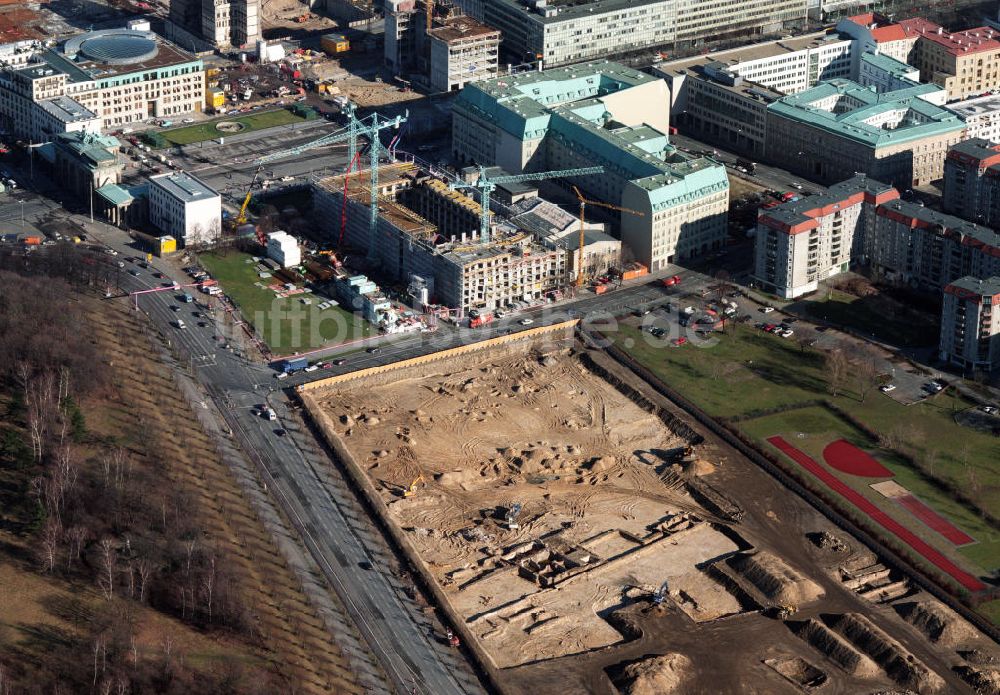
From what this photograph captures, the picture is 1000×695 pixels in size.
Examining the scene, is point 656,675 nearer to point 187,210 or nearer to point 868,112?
point 187,210

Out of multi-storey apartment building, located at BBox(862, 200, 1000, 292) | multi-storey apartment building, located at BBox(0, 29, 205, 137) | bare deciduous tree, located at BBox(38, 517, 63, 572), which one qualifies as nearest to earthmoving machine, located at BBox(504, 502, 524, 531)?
bare deciduous tree, located at BBox(38, 517, 63, 572)

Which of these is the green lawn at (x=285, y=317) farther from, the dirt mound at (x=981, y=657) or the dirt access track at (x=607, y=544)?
the dirt mound at (x=981, y=657)

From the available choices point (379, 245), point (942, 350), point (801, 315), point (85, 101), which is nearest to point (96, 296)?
point (379, 245)

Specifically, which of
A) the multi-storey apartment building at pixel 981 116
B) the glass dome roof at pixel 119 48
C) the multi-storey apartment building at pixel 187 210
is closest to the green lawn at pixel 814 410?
the multi-storey apartment building at pixel 187 210

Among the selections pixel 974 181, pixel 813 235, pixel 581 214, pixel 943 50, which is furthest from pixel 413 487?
pixel 943 50

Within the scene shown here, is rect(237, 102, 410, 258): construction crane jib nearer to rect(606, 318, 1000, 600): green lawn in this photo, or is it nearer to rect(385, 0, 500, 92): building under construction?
rect(385, 0, 500, 92): building under construction

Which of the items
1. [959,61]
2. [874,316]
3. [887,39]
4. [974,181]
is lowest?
[874,316]

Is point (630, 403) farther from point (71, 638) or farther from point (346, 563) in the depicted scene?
point (71, 638)
